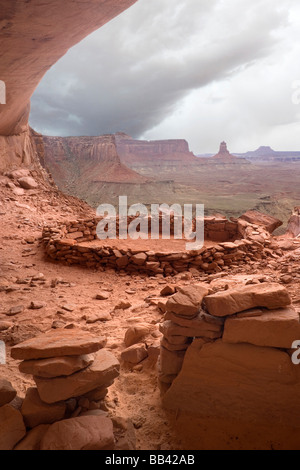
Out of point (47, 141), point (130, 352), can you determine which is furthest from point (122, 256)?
point (47, 141)

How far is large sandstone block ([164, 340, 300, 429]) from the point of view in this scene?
2.06 metres

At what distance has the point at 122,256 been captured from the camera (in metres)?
6.41

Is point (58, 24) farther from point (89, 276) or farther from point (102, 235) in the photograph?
point (102, 235)

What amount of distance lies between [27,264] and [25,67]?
4.52m

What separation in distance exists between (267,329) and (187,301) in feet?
2.00

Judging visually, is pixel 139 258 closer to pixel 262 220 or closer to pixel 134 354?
pixel 134 354

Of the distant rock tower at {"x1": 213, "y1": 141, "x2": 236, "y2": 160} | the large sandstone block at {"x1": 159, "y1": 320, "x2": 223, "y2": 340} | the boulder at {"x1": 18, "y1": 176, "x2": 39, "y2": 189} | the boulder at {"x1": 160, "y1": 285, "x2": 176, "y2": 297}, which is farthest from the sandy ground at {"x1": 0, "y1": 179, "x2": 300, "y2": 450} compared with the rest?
the distant rock tower at {"x1": 213, "y1": 141, "x2": 236, "y2": 160}

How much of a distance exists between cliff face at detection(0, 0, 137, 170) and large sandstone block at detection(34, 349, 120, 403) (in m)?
4.48

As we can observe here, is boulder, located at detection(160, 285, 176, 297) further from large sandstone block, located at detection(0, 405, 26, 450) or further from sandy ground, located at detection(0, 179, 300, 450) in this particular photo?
large sandstone block, located at detection(0, 405, 26, 450)

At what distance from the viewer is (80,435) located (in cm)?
172

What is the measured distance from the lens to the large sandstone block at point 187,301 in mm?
2213

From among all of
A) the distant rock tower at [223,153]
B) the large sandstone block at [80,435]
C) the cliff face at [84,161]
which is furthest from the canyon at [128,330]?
the distant rock tower at [223,153]

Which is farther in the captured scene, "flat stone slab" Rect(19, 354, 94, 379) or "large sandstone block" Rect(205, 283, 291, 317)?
"large sandstone block" Rect(205, 283, 291, 317)

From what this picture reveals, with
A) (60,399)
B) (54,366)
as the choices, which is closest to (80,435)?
(60,399)
